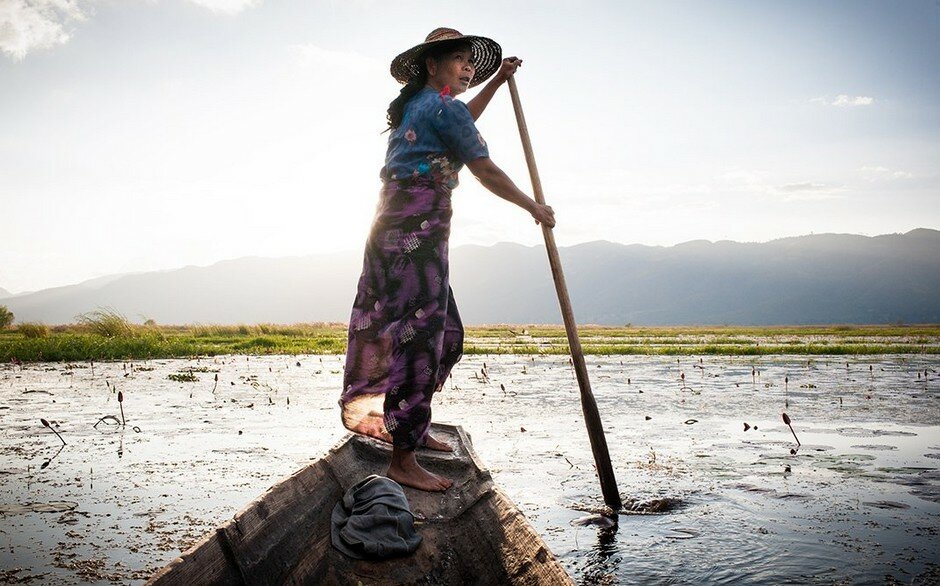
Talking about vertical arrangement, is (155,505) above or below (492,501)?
below

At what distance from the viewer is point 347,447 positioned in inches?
144

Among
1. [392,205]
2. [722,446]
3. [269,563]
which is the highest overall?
[392,205]

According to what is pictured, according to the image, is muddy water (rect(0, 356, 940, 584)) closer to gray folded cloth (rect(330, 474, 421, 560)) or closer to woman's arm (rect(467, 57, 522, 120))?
gray folded cloth (rect(330, 474, 421, 560))

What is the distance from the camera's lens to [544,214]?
3576 millimetres

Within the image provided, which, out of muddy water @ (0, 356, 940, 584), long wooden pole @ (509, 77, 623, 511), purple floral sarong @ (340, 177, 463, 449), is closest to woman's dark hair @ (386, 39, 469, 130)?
purple floral sarong @ (340, 177, 463, 449)

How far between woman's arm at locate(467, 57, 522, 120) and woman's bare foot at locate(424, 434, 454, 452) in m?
2.21

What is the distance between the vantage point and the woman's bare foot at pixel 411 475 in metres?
3.19

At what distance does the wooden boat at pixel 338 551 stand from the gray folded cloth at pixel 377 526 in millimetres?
50

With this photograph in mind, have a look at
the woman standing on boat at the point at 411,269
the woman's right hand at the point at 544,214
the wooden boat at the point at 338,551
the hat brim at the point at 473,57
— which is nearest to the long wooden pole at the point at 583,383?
the woman's right hand at the point at 544,214

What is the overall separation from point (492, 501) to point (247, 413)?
19.1 ft

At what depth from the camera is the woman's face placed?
11.9 ft

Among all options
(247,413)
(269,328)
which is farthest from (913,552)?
(269,328)

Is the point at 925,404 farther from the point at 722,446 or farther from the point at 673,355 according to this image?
the point at 673,355

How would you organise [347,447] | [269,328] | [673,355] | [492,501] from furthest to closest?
[269,328] → [673,355] → [347,447] → [492,501]
